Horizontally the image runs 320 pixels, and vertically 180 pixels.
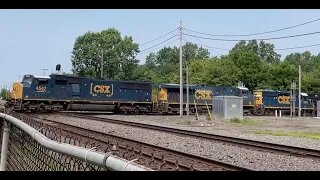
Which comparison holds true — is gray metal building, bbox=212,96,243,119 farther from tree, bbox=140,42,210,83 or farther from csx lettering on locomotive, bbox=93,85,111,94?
tree, bbox=140,42,210,83

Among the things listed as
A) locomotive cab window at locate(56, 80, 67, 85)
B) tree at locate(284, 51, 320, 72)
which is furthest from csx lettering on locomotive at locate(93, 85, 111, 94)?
tree at locate(284, 51, 320, 72)

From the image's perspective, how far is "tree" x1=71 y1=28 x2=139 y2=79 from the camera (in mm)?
103562

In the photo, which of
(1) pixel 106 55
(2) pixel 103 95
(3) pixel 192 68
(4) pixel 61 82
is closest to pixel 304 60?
(3) pixel 192 68

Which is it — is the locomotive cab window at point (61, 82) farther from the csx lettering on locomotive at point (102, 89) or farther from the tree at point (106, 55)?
the tree at point (106, 55)

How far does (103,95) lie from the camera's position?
45031 millimetres

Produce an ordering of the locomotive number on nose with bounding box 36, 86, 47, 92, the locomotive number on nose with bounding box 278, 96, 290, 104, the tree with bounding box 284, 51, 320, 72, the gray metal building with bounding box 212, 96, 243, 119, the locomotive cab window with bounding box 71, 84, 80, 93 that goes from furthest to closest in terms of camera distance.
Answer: the tree with bounding box 284, 51, 320, 72, the locomotive number on nose with bounding box 278, 96, 290, 104, the locomotive cab window with bounding box 71, 84, 80, 93, the locomotive number on nose with bounding box 36, 86, 47, 92, the gray metal building with bounding box 212, 96, 243, 119

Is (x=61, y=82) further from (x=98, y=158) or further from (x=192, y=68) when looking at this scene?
(x=192, y=68)

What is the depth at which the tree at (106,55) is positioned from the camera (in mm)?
103562

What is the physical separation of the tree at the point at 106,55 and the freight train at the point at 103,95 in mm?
51684

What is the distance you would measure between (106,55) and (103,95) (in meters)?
61.9

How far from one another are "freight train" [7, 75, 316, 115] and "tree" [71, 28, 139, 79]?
170 ft

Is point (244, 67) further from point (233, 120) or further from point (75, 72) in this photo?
point (233, 120)
